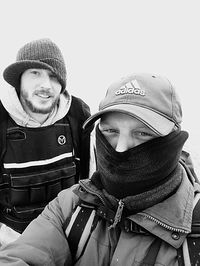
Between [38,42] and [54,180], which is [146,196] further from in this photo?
[38,42]

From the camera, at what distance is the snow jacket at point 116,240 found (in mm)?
1751

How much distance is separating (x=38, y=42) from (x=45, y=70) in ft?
1.19

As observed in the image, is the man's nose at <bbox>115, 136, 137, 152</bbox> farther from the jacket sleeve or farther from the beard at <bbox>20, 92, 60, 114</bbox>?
the beard at <bbox>20, 92, 60, 114</bbox>

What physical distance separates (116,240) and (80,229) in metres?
0.22

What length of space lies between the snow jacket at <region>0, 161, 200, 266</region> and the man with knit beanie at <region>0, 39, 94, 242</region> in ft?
4.24

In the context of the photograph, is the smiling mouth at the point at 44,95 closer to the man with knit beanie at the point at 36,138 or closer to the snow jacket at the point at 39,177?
the man with knit beanie at the point at 36,138

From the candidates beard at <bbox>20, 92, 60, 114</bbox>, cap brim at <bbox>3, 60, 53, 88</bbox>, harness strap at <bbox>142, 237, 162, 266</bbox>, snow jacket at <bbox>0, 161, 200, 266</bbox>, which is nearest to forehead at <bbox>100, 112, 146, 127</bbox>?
snow jacket at <bbox>0, 161, 200, 266</bbox>

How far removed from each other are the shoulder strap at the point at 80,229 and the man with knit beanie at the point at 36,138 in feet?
4.48

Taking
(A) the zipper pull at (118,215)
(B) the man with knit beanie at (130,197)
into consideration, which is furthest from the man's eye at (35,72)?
(A) the zipper pull at (118,215)

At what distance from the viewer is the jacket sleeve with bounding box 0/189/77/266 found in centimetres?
180

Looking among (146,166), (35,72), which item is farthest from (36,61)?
(146,166)

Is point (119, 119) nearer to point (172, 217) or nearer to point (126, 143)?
point (126, 143)

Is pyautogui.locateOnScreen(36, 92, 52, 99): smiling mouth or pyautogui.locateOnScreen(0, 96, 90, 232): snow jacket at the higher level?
pyautogui.locateOnScreen(36, 92, 52, 99): smiling mouth

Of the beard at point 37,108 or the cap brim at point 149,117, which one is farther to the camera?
the beard at point 37,108
